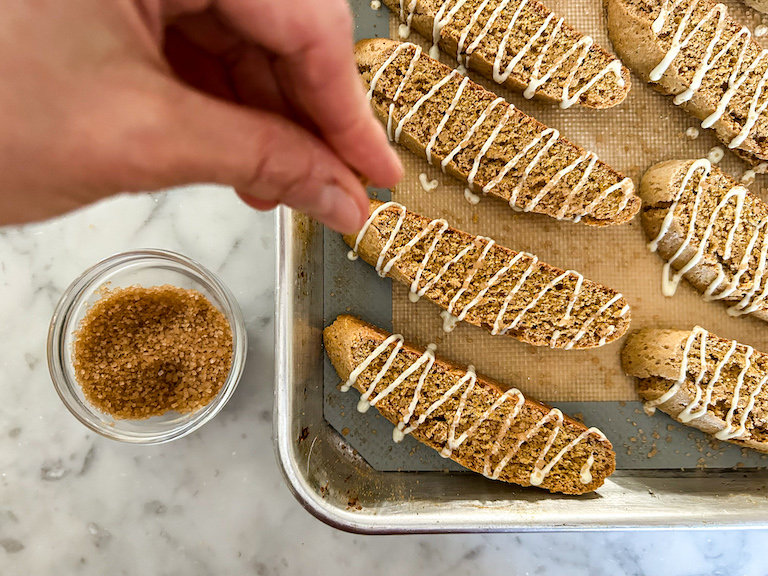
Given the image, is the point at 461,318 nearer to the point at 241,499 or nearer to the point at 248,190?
the point at 241,499

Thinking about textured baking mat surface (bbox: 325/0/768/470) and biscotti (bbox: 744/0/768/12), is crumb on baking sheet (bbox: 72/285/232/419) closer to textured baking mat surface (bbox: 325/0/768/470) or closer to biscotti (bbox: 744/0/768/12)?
textured baking mat surface (bbox: 325/0/768/470)

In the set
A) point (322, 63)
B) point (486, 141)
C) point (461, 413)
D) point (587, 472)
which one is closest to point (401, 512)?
point (461, 413)

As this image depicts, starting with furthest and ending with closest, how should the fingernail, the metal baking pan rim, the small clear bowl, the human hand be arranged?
the small clear bowl < the metal baking pan rim < the fingernail < the human hand

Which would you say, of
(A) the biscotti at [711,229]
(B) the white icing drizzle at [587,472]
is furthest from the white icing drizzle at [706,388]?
(B) the white icing drizzle at [587,472]

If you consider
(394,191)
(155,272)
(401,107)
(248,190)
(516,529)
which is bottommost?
(155,272)

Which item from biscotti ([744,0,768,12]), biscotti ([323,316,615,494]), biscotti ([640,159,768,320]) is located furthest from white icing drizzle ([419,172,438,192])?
biscotti ([744,0,768,12])

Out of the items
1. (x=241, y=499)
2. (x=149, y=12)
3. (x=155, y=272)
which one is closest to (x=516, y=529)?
(x=241, y=499)

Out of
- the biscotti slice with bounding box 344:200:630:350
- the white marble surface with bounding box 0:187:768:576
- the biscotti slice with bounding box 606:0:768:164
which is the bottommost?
the white marble surface with bounding box 0:187:768:576
